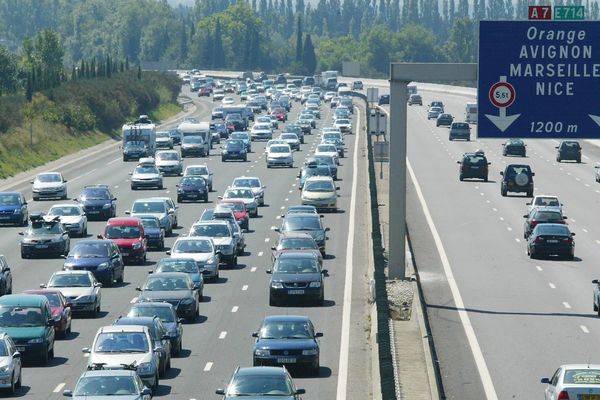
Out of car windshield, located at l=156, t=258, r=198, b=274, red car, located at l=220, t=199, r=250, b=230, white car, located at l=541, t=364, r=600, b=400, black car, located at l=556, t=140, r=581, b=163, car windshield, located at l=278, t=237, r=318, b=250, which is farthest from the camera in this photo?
black car, located at l=556, t=140, r=581, b=163

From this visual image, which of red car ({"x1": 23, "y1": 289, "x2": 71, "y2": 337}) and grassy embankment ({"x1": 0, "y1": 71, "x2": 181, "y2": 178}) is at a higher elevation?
red car ({"x1": 23, "y1": 289, "x2": 71, "y2": 337})

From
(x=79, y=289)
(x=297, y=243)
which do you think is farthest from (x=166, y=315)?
(x=297, y=243)

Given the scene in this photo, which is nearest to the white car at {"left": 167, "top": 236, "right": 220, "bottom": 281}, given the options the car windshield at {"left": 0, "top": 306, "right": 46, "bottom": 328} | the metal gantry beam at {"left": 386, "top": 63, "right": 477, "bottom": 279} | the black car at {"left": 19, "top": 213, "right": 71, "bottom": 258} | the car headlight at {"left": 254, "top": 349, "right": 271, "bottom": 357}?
the metal gantry beam at {"left": 386, "top": 63, "right": 477, "bottom": 279}

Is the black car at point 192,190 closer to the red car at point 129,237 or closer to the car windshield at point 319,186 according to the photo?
the car windshield at point 319,186

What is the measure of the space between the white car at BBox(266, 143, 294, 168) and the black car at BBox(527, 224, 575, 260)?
41032mm

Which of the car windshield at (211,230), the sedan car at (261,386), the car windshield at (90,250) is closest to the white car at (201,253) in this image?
the car windshield at (90,250)

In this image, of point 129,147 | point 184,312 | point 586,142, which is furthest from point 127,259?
point 586,142

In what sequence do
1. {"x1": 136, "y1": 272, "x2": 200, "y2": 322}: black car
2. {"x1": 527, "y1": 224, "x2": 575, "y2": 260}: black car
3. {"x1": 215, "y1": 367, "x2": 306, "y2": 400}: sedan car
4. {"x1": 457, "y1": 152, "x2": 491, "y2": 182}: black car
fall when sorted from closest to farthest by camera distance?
{"x1": 215, "y1": 367, "x2": 306, "y2": 400}: sedan car, {"x1": 136, "y1": 272, "x2": 200, "y2": 322}: black car, {"x1": 527, "y1": 224, "x2": 575, "y2": 260}: black car, {"x1": 457, "y1": 152, "x2": 491, "y2": 182}: black car

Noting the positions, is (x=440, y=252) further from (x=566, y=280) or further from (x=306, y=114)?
(x=306, y=114)

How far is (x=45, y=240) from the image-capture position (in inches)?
2140

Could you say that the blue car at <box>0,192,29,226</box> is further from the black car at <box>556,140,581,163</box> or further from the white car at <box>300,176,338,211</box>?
the black car at <box>556,140,581,163</box>

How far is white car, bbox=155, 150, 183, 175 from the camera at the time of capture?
9000 centimetres

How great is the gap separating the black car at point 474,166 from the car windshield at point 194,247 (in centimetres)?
4026

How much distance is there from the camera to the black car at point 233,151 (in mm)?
101312
